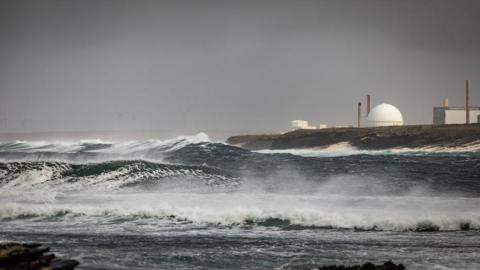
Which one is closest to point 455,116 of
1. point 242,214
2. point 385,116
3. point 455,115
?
point 455,115

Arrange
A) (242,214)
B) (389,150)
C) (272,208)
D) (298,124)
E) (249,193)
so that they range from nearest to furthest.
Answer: (242,214)
(272,208)
(249,193)
(389,150)
(298,124)

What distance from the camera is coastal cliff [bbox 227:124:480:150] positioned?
2088 inches

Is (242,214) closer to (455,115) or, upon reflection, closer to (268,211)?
(268,211)

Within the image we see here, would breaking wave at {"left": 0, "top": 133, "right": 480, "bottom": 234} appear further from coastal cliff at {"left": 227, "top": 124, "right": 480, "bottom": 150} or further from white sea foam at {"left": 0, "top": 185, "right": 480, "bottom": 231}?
coastal cliff at {"left": 227, "top": 124, "right": 480, "bottom": 150}

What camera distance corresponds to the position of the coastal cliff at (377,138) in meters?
53.0

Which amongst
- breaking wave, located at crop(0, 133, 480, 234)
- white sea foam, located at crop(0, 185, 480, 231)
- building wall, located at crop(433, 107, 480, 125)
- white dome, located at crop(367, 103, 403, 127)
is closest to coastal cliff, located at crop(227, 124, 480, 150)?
white dome, located at crop(367, 103, 403, 127)

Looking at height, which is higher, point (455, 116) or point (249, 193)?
point (455, 116)

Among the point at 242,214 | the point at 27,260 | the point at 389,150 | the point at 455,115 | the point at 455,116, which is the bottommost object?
the point at 242,214

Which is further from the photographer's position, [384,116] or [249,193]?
[384,116]

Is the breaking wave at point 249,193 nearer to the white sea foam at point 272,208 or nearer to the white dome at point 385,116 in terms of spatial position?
the white sea foam at point 272,208

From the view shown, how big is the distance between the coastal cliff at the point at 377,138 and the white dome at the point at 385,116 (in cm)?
360

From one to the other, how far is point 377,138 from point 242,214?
47.5 meters

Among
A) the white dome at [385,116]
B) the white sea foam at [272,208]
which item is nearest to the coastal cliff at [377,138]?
the white dome at [385,116]

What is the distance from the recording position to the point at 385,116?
6794cm
